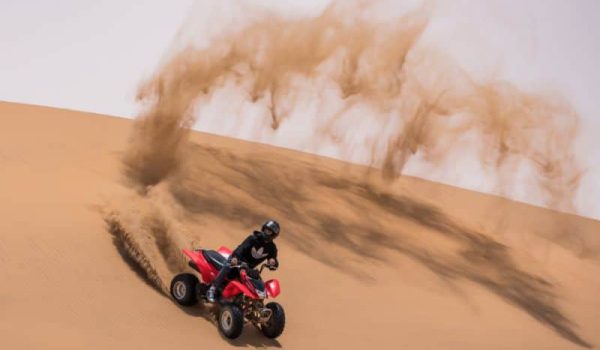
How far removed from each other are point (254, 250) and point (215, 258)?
616 millimetres

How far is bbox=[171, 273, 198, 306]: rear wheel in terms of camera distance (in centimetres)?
929

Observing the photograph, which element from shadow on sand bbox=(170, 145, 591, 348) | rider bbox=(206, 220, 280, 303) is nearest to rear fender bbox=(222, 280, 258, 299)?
rider bbox=(206, 220, 280, 303)

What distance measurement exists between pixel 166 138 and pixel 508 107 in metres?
8.76

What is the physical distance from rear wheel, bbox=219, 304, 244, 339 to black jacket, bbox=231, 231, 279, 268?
2.24ft

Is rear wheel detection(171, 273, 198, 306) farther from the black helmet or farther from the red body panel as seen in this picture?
the black helmet

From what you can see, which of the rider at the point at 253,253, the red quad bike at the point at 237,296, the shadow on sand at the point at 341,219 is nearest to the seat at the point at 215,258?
the red quad bike at the point at 237,296

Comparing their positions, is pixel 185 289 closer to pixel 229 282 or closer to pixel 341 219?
pixel 229 282

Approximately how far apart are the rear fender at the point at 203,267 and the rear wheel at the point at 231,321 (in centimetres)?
63

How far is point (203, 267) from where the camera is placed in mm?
9461

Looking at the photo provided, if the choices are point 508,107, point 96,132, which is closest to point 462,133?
point 508,107

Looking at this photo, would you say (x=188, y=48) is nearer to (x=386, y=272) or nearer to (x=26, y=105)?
(x=386, y=272)

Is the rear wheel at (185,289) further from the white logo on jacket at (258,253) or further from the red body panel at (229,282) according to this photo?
the white logo on jacket at (258,253)

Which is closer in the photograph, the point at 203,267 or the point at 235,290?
the point at 235,290

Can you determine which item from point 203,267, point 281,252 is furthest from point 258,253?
point 281,252
